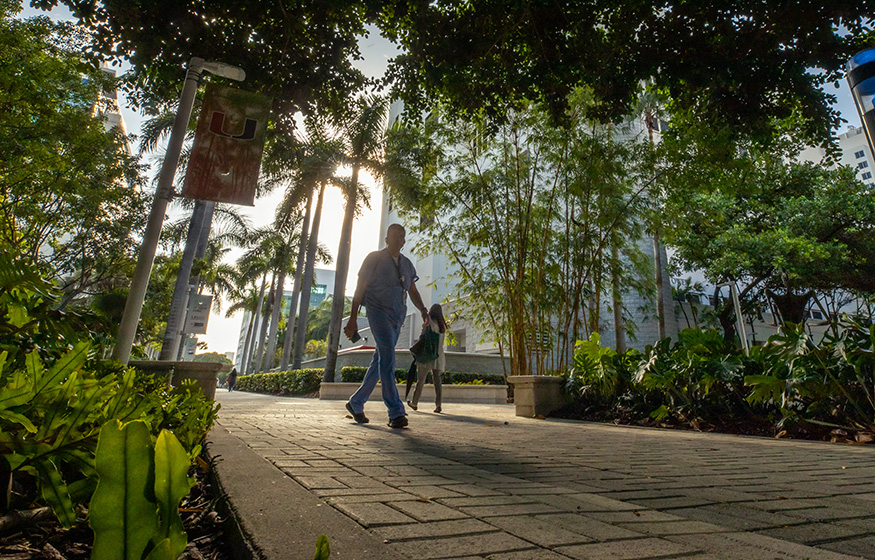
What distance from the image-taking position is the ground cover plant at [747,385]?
14.5 ft

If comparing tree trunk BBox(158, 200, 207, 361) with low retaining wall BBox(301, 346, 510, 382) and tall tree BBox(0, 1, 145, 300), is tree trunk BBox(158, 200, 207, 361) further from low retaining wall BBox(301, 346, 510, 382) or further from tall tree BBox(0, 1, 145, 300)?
low retaining wall BBox(301, 346, 510, 382)

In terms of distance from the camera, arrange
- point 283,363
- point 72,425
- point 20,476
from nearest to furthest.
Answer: point 72,425 < point 20,476 < point 283,363

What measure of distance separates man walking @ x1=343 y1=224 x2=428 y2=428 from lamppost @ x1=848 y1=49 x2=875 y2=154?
4260 mm

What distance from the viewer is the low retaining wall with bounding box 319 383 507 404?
1354 cm

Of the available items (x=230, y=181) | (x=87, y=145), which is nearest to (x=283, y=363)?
(x=87, y=145)

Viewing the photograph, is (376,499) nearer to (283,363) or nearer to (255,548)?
(255,548)

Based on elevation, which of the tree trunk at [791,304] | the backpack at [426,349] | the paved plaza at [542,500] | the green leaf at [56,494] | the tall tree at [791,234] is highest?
the tall tree at [791,234]

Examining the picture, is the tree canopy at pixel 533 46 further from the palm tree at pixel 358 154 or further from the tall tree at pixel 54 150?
the palm tree at pixel 358 154

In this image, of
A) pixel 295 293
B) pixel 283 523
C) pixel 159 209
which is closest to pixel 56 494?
pixel 283 523

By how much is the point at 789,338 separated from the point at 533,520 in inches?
188

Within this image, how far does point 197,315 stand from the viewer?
1830 cm

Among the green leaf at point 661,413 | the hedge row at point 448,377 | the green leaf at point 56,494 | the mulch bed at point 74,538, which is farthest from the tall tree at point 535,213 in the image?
the green leaf at point 56,494

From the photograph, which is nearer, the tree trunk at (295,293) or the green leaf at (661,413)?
the green leaf at (661,413)

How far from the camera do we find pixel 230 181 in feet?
18.0
